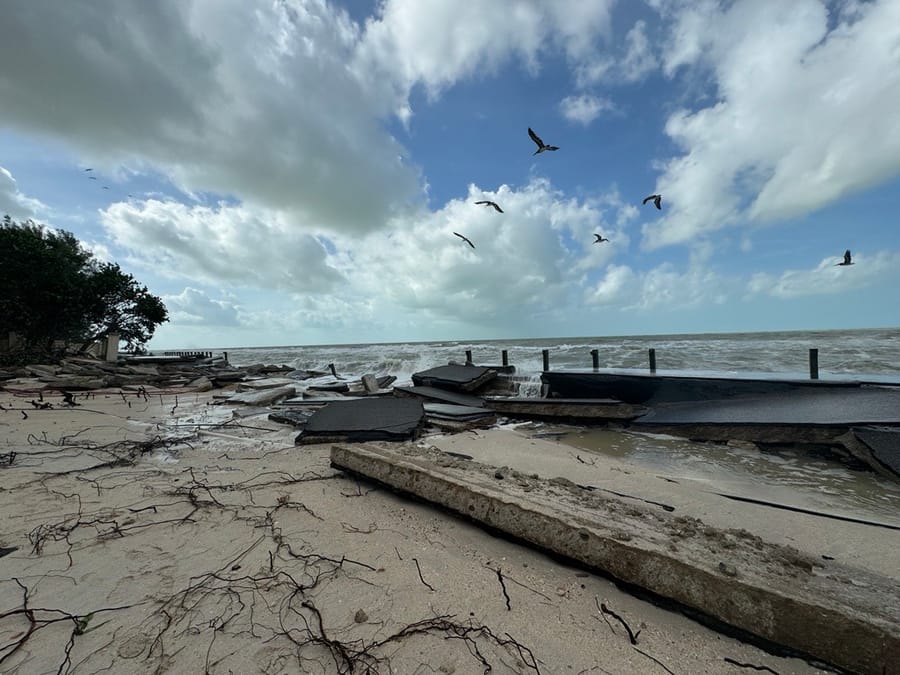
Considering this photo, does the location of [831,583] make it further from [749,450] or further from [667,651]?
[749,450]

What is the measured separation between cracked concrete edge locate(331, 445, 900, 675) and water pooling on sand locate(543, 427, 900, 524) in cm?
287

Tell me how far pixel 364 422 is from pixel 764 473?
5500mm

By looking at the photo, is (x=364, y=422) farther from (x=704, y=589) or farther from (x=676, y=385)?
(x=676, y=385)

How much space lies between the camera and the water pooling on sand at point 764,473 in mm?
3807

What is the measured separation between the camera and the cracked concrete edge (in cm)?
143

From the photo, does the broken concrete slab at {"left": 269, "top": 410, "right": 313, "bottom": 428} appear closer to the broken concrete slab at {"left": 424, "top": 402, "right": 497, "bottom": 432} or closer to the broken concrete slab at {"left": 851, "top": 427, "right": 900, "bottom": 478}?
the broken concrete slab at {"left": 424, "top": 402, "right": 497, "bottom": 432}

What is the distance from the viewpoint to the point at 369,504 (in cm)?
313

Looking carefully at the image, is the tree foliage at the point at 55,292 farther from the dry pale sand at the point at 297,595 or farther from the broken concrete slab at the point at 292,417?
the dry pale sand at the point at 297,595

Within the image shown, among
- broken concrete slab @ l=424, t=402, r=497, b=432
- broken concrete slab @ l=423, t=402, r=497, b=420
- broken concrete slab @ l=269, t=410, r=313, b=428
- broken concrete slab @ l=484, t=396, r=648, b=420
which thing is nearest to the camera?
broken concrete slab @ l=424, t=402, r=497, b=432

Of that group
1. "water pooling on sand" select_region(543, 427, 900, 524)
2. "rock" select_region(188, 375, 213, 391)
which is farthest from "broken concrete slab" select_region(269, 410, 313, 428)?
"rock" select_region(188, 375, 213, 391)

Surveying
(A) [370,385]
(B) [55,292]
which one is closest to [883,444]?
(A) [370,385]

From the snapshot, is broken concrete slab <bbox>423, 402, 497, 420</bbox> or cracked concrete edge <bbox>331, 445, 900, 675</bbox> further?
broken concrete slab <bbox>423, 402, 497, 420</bbox>

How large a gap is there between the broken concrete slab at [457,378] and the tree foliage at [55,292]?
23.1 meters

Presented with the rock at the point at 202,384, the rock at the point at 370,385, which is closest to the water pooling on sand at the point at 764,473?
the rock at the point at 370,385
